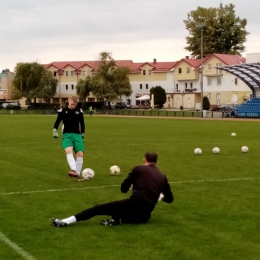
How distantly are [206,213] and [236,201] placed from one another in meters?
1.43

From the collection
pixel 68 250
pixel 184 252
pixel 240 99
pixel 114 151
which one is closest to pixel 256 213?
pixel 184 252

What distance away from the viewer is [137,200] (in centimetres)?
817

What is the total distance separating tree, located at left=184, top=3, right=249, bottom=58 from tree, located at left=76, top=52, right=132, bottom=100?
66.9 ft

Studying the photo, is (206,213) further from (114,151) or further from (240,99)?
(240,99)

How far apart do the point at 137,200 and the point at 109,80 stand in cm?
8230

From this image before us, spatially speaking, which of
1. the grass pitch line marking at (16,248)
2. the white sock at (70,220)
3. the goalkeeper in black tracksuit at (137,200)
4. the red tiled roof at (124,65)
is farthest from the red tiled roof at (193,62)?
the grass pitch line marking at (16,248)

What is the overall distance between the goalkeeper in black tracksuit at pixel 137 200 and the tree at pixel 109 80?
3129 inches

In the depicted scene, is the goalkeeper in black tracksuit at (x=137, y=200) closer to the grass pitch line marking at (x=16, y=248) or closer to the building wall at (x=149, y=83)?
the grass pitch line marking at (x=16, y=248)

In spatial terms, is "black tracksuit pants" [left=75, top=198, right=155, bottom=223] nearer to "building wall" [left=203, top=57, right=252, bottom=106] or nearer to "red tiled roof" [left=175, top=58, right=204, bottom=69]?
"building wall" [left=203, top=57, right=252, bottom=106]

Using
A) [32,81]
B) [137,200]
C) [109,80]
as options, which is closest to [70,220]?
[137,200]

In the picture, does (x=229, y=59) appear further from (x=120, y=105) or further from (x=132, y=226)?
(x=132, y=226)

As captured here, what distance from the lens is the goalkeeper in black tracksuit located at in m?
8.20

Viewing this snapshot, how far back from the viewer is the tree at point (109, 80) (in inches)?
3460

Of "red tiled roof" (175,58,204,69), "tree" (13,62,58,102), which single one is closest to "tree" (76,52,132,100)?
"tree" (13,62,58,102)
